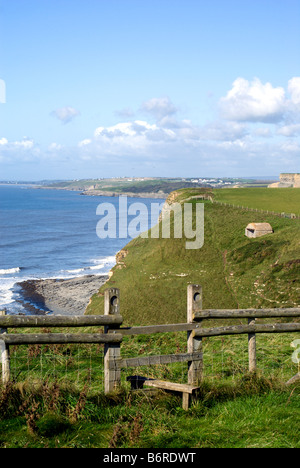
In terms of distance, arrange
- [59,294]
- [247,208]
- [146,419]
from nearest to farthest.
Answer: [146,419], [59,294], [247,208]

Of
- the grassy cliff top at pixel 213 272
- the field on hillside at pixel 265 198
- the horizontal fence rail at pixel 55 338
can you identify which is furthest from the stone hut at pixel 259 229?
the horizontal fence rail at pixel 55 338

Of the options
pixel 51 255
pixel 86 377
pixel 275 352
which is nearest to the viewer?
pixel 86 377

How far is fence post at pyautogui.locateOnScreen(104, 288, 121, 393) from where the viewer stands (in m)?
8.40

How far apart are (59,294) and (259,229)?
117ft

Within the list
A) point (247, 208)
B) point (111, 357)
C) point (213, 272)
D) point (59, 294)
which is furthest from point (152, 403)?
point (247, 208)

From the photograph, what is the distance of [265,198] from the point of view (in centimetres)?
11525

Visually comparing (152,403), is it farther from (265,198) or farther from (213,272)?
(265,198)

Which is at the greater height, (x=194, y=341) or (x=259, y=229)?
(x=194, y=341)

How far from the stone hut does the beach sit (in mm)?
28298

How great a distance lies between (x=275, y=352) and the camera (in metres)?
13.1

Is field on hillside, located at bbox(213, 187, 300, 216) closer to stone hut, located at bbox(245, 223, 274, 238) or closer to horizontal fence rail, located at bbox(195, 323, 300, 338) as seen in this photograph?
stone hut, located at bbox(245, 223, 274, 238)

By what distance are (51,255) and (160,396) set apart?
102m

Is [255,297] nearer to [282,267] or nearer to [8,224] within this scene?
[282,267]
